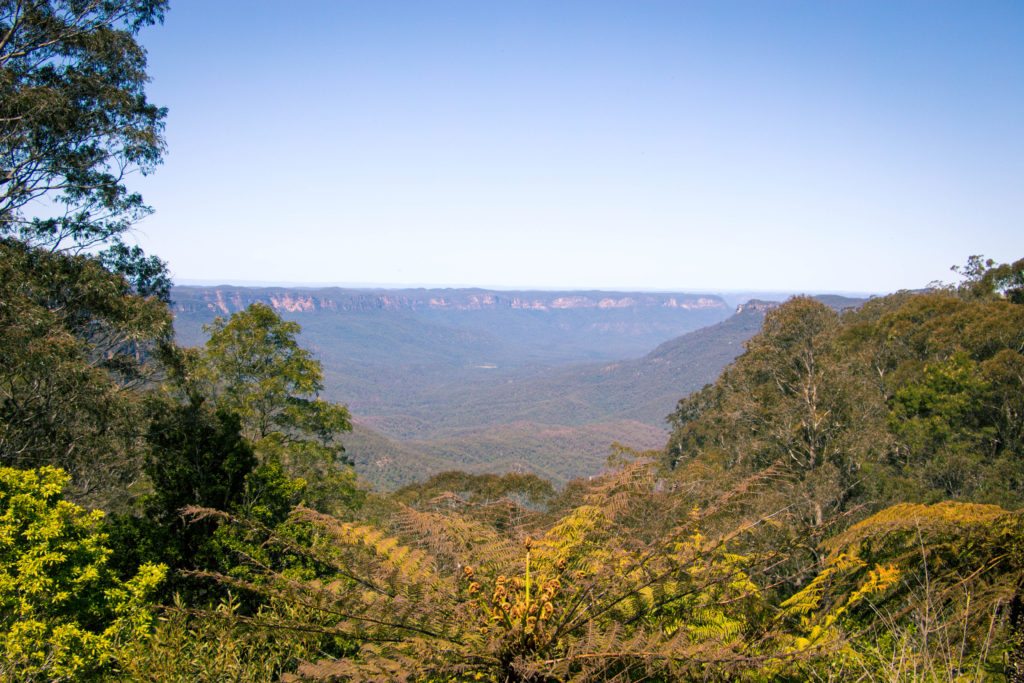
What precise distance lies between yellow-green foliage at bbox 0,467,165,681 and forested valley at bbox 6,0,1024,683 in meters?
0.03

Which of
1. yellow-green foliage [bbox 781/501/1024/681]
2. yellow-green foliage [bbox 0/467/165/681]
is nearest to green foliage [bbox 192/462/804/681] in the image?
yellow-green foliage [bbox 781/501/1024/681]

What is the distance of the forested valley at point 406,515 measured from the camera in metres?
3.28

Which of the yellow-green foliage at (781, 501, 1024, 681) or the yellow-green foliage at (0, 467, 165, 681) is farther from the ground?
the yellow-green foliage at (781, 501, 1024, 681)

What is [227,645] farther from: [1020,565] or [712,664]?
[1020,565]

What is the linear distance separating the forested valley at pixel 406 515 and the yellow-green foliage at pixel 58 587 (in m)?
0.03

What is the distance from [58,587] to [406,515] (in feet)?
13.6

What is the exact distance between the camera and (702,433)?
32344 millimetres

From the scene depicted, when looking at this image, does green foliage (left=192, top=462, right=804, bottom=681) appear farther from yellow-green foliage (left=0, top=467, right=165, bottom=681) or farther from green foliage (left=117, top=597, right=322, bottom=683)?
yellow-green foliage (left=0, top=467, right=165, bottom=681)

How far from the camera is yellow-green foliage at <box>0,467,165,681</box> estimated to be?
488 cm

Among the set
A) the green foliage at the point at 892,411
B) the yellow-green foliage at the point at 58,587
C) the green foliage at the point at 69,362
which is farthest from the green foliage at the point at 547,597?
the green foliage at the point at 892,411

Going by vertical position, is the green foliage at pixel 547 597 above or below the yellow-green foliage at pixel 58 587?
above


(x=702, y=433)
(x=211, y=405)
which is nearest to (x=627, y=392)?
(x=702, y=433)

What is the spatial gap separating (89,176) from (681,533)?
14.0 metres

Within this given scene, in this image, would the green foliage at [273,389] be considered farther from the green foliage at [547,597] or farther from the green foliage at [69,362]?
the green foliage at [547,597]
